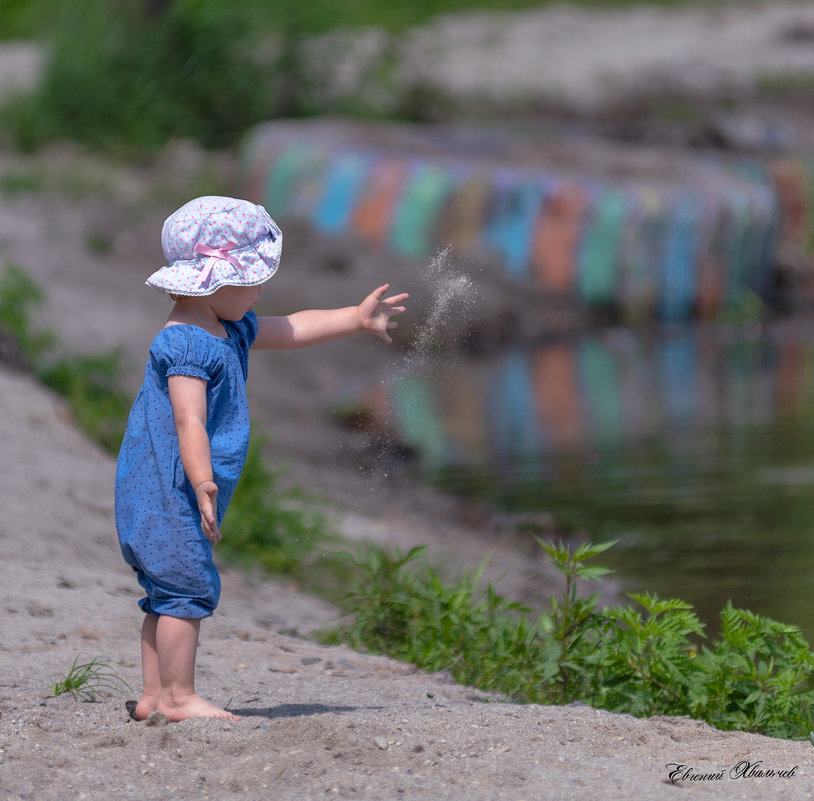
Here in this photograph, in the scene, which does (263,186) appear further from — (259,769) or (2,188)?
(259,769)

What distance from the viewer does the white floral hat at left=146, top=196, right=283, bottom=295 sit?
2830mm

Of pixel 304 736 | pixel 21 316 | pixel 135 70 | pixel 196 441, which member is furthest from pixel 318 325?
pixel 135 70

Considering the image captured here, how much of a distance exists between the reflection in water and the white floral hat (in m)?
1.56

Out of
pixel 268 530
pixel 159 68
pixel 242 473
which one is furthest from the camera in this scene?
pixel 159 68

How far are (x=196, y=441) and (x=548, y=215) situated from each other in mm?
9279

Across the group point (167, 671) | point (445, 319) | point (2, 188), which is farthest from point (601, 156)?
point (167, 671)

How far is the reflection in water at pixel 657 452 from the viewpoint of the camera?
498cm

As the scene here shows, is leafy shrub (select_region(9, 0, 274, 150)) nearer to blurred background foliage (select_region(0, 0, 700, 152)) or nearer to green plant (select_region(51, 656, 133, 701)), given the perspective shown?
blurred background foliage (select_region(0, 0, 700, 152))

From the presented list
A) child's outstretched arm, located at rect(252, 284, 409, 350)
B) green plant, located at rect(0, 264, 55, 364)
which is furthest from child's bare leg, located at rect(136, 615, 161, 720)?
green plant, located at rect(0, 264, 55, 364)

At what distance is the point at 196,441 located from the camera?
2.73m

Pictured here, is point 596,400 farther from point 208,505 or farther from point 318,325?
point 208,505

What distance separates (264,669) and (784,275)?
10.5 meters

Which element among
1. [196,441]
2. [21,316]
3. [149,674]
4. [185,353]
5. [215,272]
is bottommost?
[149,674]

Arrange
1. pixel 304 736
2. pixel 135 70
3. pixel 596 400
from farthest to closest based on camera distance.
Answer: pixel 135 70
pixel 596 400
pixel 304 736
